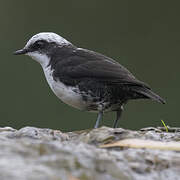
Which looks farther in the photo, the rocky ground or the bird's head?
the bird's head

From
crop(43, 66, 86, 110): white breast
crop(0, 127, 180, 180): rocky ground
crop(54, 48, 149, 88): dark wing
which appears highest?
crop(0, 127, 180, 180): rocky ground

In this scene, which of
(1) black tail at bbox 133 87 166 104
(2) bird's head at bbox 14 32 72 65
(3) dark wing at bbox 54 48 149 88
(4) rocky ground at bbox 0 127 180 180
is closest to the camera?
(4) rocky ground at bbox 0 127 180 180

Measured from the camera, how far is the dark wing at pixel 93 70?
4330 mm

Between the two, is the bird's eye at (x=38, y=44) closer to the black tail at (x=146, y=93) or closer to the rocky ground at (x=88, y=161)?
the black tail at (x=146, y=93)

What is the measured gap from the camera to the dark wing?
4.33m

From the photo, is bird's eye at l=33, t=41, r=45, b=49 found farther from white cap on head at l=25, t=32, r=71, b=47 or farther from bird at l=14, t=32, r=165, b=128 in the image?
bird at l=14, t=32, r=165, b=128

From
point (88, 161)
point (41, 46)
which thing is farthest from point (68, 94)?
point (88, 161)

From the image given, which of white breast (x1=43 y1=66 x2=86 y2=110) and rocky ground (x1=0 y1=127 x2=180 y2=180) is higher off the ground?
rocky ground (x1=0 y1=127 x2=180 y2=180)

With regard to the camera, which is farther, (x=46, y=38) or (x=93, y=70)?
(x=46, y=38)

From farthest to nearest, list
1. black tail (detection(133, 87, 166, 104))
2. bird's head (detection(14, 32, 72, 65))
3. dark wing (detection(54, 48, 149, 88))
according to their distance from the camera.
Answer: bird's head (detection(14, 32, 72, 65)), dark wing (detection(54, 48, 149, 88)), black tail (detection(133, 87, 166, 104))

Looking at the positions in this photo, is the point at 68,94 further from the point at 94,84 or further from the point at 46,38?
the point at 46,38

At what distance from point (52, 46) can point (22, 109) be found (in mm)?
4247

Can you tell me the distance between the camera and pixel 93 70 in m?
4.45

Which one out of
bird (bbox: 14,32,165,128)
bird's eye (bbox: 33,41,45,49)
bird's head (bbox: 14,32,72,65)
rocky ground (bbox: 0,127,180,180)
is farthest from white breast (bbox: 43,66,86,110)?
rocky ground (bbox: 0,127,180,180)
